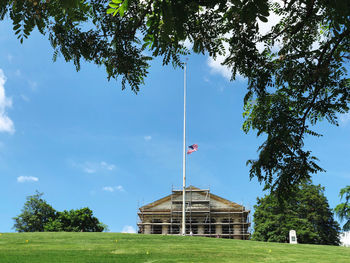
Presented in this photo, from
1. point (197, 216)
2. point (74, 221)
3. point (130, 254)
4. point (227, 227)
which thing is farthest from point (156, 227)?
point (130, 254)

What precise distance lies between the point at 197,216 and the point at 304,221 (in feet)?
43.9

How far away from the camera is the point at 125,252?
9.92 m

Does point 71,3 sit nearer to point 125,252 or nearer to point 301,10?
point 301,10

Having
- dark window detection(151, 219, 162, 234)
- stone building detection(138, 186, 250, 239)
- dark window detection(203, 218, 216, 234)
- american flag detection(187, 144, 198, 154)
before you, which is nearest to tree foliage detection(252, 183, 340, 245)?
stone building detection(138, 186, 250, 239)

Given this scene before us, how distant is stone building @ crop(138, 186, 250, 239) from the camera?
40.6m

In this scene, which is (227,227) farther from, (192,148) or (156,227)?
(192,148)

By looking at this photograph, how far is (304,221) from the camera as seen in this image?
3366 centimetres

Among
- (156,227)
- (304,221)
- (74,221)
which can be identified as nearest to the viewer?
(304,221)

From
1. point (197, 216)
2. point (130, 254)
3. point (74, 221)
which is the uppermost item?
point (197, 216)

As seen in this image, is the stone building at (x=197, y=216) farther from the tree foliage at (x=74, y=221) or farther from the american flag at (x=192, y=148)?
A: the american flag at (x=192, y=148)

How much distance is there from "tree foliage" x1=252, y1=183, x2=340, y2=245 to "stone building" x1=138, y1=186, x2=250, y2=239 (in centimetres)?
393

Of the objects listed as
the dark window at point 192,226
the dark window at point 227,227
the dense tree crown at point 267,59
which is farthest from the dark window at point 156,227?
the dense tree crown at point 267,59

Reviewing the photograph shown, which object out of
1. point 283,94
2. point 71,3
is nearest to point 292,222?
point 283,94

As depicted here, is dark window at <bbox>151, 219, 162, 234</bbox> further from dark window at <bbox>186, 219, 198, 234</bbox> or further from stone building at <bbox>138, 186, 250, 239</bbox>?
dark window at <bbox>186, 219, 198, 234</bbox>
